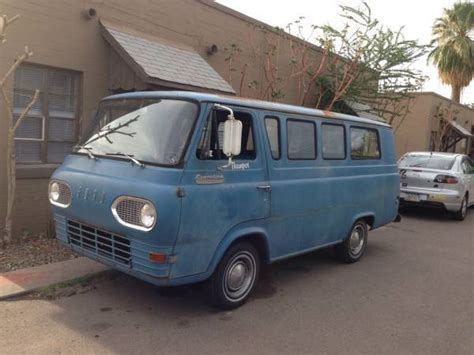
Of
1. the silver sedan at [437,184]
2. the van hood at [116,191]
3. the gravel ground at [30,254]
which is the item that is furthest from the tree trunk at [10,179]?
the silver sedan at [437,184]

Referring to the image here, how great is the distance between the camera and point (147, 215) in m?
3.95

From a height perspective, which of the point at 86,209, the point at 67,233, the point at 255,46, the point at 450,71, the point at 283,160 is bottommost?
the point at 67,233

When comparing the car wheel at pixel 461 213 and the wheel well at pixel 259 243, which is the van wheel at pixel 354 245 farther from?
the car wheel at pixel 461 213

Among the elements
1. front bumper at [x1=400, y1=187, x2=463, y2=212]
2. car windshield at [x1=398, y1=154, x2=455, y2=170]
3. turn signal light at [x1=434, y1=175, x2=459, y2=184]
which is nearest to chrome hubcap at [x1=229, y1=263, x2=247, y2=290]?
front bumper at [x1=400, y1=187, x2=463, y2=212]

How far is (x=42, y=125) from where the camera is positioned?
Result: 7.50 meters

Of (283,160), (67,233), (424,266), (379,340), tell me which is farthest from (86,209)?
(424,266)

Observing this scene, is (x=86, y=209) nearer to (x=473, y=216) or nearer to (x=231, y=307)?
(x=231, y=307)

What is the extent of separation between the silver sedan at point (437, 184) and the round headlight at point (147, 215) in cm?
842

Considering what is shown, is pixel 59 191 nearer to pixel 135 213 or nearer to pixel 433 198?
pixel 135 213

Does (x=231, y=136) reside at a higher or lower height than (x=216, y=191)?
higher

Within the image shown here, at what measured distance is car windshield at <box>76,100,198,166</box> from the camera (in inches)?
165

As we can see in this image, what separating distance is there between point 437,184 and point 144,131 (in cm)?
833

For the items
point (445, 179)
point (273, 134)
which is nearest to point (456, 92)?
point (445, 179)

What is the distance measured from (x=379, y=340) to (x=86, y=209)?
2.94m
